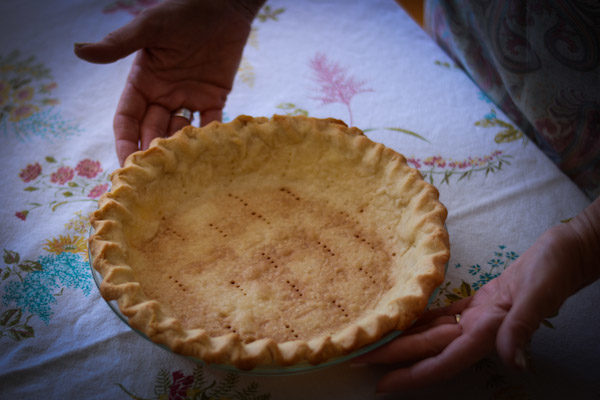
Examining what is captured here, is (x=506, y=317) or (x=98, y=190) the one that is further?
(x=98, y=190)

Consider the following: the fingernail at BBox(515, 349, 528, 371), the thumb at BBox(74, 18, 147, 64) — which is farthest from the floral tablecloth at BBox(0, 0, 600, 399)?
the thumb at BBox(74, 18, 147, 64)

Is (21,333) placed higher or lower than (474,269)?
lower

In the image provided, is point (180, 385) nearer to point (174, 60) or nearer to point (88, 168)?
point (88, 168)

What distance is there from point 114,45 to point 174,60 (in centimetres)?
29

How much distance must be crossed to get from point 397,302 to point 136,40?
1176 mm

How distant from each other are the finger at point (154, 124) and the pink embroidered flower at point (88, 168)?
0.65 ft

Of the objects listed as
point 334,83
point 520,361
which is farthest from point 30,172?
point 520,361

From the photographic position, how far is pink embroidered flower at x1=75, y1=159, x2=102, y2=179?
1.60 meters

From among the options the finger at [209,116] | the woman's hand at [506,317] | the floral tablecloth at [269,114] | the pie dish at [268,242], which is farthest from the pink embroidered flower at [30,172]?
the woman's hand at [506,317]

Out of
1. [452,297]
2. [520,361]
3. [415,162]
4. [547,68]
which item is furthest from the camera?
[415,162]

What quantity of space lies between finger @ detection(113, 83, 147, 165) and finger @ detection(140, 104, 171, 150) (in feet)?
0.06

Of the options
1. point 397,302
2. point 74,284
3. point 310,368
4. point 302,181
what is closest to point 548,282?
point 397,302

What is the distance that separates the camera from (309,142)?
151 cm

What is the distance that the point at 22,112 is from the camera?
5.89ft
